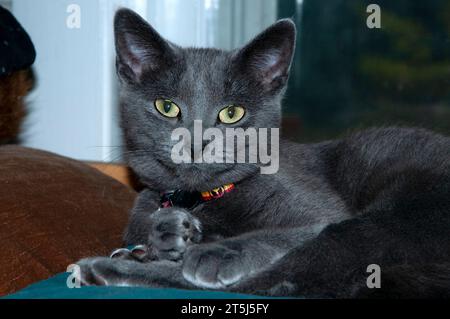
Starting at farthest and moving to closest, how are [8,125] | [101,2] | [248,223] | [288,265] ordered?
[101,2] < [8,125] < [248,223] < [288,265]

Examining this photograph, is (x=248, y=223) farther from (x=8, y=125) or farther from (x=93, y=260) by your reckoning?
(x=8, y=125)

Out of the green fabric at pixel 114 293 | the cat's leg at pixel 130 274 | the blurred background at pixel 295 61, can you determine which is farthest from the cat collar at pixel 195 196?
the blurred background at pixel 295 61

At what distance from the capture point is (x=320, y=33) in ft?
9.10

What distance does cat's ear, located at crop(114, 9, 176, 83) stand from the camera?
149 cm

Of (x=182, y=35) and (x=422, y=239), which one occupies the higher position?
(x=182, y=35)

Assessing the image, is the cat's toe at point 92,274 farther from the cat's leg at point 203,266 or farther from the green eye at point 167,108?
the green eye at point 167,108

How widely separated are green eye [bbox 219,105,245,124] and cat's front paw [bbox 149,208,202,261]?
0.24 meters

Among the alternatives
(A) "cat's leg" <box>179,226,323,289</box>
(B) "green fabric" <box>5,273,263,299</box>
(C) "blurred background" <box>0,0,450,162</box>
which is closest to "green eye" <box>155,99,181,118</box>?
(A) "cat's leg" <box>179,226,323,289</box>

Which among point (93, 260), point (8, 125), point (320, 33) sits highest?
point (320, 33)

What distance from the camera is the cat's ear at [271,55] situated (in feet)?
4.86

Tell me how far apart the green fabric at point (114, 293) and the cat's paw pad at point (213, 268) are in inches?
1.3
